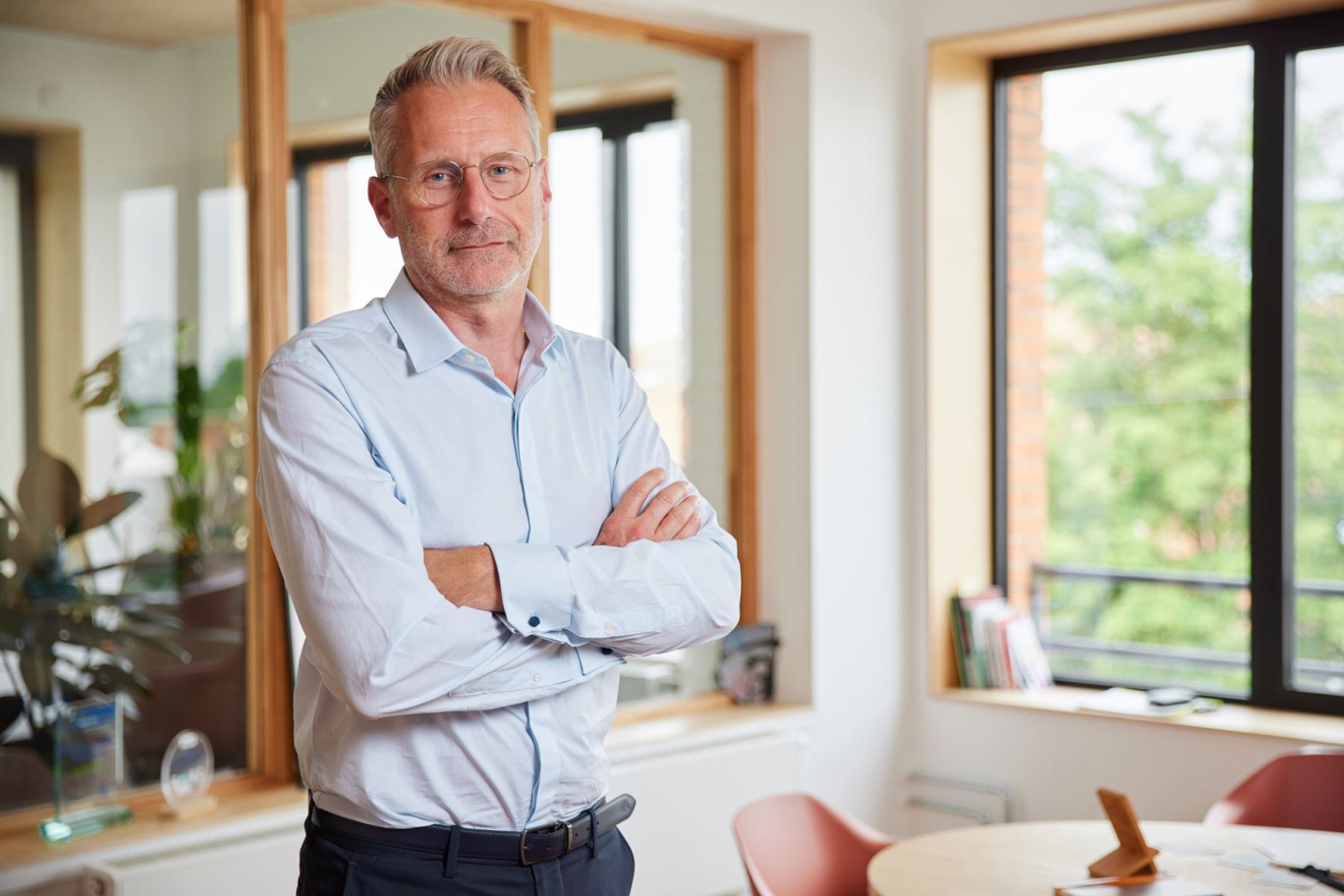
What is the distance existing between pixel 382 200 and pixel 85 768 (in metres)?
1.94

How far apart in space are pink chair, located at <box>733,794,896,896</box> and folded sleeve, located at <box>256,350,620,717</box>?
1.73 m

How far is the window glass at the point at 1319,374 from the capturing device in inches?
181

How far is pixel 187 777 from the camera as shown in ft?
11.6

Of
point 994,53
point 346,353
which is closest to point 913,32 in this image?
point 994,53

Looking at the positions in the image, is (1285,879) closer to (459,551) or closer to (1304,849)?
(1304,849)

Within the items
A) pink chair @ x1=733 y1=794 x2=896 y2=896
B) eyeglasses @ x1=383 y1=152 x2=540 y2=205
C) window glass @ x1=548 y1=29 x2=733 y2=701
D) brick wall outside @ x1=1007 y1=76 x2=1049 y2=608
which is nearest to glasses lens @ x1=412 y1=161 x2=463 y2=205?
eyeglasses @ x1=383 y1=152 x2=540 y2=205

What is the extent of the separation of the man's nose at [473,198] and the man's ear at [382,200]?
0.13 m

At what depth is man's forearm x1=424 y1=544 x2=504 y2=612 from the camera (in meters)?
1.95

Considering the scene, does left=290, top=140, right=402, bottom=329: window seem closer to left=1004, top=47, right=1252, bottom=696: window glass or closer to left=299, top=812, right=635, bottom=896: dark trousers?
left=299, top=812, right=635, bottom=896: dark trousers

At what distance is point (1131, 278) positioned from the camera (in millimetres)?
5020

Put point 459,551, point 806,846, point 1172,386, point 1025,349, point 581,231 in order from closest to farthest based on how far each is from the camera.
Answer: point 459,551, point 806,846, point 581,231, point 1172,386, point 1025,349

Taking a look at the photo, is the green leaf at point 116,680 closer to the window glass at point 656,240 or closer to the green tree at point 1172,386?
the window glass at point 656,240

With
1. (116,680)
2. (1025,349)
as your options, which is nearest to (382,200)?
(116,680)

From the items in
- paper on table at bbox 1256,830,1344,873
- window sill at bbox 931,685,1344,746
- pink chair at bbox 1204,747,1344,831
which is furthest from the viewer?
window sill at bbox 931,685,1344,746
